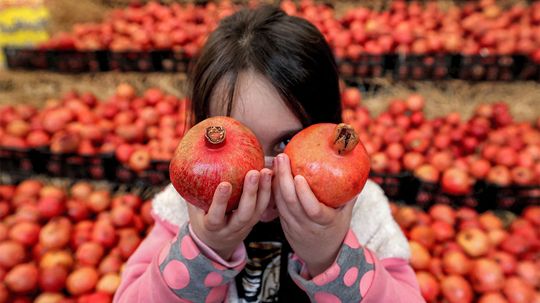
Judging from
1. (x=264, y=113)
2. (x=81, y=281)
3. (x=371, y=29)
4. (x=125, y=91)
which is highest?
(x=264, y=113)

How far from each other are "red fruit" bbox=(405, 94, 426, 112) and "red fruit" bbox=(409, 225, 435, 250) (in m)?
0.91

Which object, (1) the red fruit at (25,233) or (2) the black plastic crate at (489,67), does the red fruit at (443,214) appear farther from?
(1) the red fruit at (25,233)

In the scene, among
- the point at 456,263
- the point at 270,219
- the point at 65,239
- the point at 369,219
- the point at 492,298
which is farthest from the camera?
the point at 65,239

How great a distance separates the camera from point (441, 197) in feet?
5.61

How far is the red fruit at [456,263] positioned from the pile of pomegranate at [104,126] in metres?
1.25

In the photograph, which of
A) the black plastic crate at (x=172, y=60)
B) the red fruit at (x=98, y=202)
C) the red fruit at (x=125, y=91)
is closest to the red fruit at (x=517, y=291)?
the red fruit at (x=98, y=202)

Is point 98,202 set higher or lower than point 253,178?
lower

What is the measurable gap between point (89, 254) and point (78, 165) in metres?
0.58

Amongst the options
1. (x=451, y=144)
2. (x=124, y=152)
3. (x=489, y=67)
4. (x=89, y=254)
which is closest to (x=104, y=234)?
(x=89, y=254)

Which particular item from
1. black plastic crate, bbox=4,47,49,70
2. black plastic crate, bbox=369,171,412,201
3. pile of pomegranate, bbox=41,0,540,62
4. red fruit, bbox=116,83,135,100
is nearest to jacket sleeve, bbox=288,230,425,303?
black plastic crate, bbox=369,171,412,201

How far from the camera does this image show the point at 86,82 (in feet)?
8.16

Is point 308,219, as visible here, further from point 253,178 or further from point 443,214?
point 443,214

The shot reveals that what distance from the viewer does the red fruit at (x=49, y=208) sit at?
1630 millimetres

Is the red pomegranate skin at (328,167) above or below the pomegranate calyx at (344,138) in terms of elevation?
below
